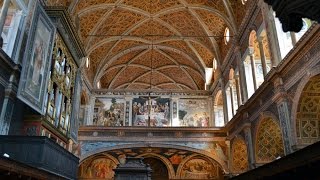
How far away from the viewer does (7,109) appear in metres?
10.0

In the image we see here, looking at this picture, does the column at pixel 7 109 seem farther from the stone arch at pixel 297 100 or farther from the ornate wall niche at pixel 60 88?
the stone arch at pixel 297 100

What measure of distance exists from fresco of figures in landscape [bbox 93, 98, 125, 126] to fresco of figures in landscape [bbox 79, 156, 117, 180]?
2947mm

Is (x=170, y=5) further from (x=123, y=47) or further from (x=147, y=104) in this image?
(x=147, y=104)

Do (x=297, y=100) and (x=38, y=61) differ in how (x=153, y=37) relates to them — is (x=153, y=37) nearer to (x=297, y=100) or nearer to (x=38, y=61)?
(x=38, y=61)

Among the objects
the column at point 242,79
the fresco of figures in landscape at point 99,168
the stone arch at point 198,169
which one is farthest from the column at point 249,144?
the fresco of figures in landscape at point 99,168

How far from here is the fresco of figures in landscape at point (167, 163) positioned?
2165cm

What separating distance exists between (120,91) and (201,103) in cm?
664

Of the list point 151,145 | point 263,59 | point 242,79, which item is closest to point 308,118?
point 263,59

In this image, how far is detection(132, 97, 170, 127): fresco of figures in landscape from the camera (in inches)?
941

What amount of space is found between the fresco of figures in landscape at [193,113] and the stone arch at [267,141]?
950 centimetres

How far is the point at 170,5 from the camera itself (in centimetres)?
2098

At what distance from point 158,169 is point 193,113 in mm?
5166

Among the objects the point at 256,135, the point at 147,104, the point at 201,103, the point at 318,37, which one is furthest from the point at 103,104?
the point at 318,37

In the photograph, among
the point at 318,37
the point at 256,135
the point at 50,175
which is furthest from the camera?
the point at 256,135
